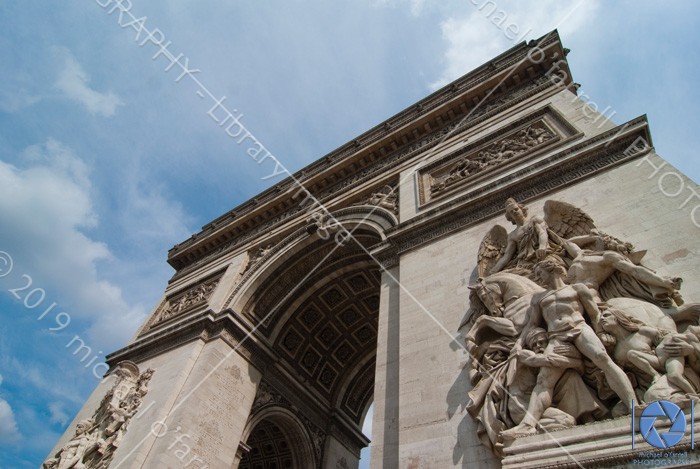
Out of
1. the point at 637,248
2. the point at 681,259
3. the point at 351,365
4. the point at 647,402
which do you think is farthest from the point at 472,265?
the point at 351,365

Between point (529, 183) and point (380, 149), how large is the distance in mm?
5933

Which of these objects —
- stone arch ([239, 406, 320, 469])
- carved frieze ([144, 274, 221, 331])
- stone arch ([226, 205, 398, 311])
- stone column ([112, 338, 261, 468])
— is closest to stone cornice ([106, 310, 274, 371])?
stone column ([112, 338, 261, 468])

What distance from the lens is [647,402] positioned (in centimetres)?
344

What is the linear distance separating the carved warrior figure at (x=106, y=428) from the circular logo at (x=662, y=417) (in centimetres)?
973

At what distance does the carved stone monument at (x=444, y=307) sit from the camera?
4012mm

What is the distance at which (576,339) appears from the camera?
4.13 metres

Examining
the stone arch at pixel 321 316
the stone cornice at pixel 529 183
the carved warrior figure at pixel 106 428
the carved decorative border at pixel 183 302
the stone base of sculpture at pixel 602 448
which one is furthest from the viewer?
the carved decorative border at pixel 183 302

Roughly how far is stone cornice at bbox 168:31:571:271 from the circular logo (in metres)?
7.81

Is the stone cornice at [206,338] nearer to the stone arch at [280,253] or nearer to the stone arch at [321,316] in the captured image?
the stone arch at [321,316]

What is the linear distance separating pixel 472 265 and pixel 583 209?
1.71m

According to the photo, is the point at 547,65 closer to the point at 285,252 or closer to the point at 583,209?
the point at 583,209

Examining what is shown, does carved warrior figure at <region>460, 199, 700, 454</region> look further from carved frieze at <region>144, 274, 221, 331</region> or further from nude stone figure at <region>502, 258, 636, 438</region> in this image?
carved frieze at <region>144, 274, 221, 331</region>

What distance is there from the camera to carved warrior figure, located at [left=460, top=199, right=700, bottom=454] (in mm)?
3688

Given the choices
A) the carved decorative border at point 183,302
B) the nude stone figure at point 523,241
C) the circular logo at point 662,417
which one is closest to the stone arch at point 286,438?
the carved decorative border at point 183,302
